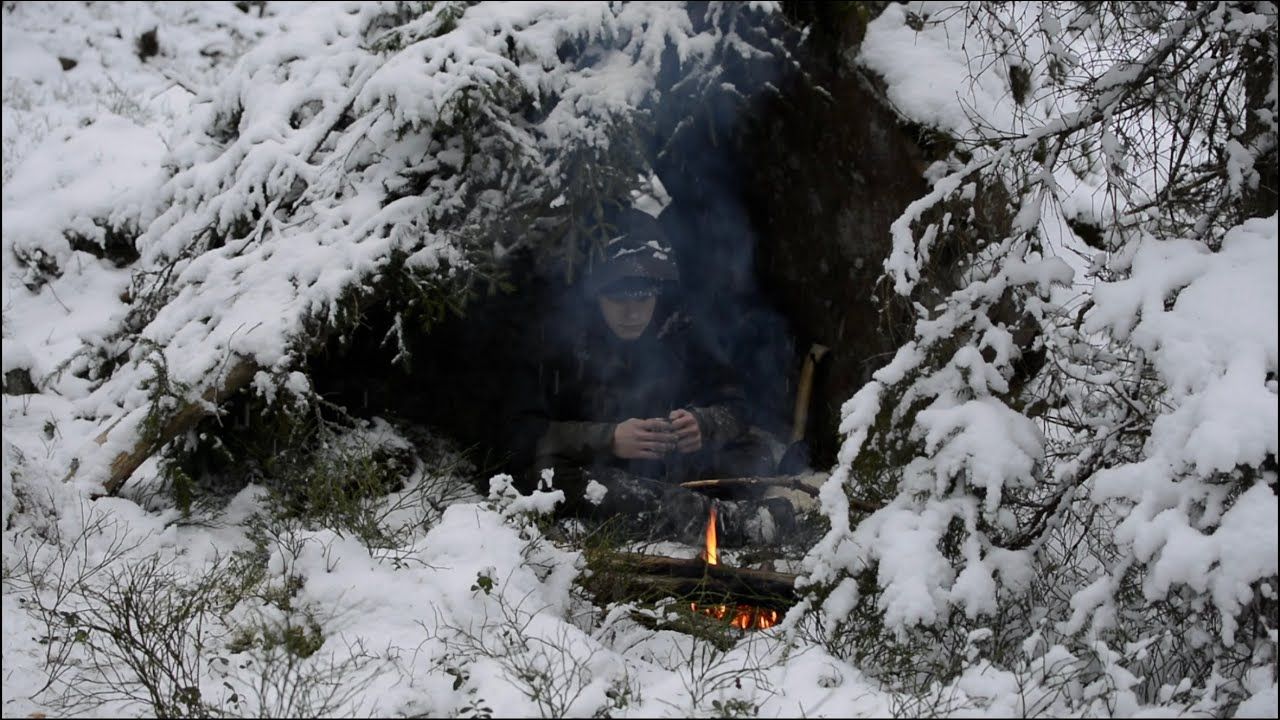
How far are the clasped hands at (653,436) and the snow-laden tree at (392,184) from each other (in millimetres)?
955

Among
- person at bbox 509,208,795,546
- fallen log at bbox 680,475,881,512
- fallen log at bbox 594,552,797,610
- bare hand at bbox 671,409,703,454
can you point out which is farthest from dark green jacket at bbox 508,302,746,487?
fallen log at bbox 594,552,797,610

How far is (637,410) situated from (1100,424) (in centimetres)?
280

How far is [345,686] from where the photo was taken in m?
2.86

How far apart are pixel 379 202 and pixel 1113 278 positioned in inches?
126

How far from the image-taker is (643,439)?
16.1ft

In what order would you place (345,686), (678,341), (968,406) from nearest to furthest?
(345,686) < (968,406) < (678,341)

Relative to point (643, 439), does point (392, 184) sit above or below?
above

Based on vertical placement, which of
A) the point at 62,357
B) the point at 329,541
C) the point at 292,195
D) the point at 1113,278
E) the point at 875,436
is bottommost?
the point at 62,357

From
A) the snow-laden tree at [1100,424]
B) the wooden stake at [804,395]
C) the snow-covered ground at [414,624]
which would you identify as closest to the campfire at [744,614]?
the snow-covered ground at [414,624]

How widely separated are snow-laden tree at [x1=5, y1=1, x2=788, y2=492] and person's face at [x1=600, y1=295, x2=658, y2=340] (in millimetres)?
362

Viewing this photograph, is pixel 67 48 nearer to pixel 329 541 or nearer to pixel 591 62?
pixel 591 62

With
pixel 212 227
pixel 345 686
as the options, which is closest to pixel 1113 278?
pixel 345 686

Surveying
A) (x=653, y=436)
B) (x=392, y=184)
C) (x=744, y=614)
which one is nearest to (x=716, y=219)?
(x=653, y=436)

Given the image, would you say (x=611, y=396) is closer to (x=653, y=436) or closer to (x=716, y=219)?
(x=653, y=436)
